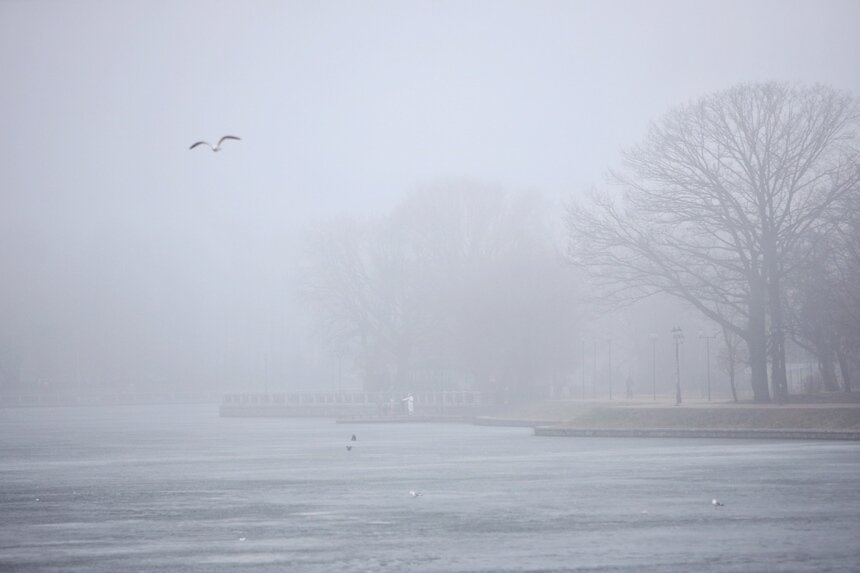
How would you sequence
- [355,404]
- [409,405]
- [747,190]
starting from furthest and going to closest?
1. [355,404]
2. [409,405]
3. [747,190]

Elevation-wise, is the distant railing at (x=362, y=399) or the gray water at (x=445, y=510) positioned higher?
the distant railing at (x=362, y=399)

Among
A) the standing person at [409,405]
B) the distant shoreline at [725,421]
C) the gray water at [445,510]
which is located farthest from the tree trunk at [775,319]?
the standing person at [409,405]

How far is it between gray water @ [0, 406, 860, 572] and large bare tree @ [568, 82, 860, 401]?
15544 millimetres

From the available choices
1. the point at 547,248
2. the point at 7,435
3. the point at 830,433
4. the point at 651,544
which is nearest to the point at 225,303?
the point at 547,248

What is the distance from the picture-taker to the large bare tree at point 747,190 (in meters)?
61.2

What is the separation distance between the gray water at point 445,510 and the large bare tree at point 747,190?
15.5m

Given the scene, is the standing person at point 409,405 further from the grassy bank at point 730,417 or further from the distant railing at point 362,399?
the grassy bank at point 730,417

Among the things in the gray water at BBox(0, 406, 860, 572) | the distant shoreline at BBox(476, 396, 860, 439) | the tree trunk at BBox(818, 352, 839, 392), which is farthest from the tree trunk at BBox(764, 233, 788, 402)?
the gray water at BBox(0, 406, 860, 572)

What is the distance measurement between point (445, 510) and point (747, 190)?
140 ft

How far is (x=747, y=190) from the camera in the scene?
64.1 meters

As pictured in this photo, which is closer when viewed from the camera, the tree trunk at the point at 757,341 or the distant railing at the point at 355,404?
the tree trunk at the point at 757,341

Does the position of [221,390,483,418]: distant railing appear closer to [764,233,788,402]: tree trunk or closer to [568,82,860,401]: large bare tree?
[568,82,860,401]: large bare tree

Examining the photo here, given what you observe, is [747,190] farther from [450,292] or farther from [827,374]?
[450,292]

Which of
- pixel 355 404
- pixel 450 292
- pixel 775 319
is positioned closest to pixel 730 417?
pixel 775 319
